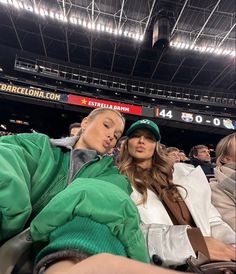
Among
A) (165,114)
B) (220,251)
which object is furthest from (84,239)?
(165,114)

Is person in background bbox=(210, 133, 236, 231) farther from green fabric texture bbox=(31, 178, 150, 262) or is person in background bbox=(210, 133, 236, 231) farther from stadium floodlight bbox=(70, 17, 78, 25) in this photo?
stadium floodlight bbox=(70, 17, 78, 25)

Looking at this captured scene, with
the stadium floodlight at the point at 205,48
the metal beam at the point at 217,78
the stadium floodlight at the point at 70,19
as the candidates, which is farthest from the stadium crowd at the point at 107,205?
the metal beam at the point at 217,78

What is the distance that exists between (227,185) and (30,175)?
47.1 inches

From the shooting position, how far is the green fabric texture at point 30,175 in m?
0.64

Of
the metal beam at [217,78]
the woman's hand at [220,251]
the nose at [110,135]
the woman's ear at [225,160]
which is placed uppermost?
the metal beam at [217,78]

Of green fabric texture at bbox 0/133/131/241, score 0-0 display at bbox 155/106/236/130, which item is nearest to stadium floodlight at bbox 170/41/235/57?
score 0-0 display at bbox 155/106/236/130

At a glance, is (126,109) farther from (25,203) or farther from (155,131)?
(25,203)

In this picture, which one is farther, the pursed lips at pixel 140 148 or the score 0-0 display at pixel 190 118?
the score 0-0 display at pixel 190 118

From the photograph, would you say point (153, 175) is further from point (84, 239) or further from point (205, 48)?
point (205, 48)

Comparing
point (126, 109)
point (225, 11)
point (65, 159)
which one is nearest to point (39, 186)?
point (65, 159)

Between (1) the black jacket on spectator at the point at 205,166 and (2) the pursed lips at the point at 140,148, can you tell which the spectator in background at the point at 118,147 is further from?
(1) the black jacket on spectator at the point at 205,166

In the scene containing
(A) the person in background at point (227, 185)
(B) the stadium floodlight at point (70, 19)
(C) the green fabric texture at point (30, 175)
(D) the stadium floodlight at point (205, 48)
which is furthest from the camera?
(D) the stadium floodlight at point (205, 48)

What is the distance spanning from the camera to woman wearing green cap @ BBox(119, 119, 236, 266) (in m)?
0.93

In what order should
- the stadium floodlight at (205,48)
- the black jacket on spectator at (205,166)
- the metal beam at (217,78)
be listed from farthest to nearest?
the metal beam at (217,78), the stadium floodlight at (205,48), the black jacket on spectator at (205,166)
